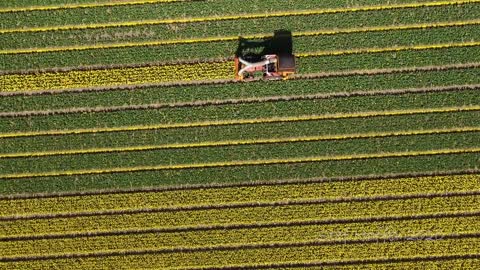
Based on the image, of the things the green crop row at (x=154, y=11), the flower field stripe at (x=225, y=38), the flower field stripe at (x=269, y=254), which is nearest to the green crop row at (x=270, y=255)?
the flower field stripe at (x=269, y=254)

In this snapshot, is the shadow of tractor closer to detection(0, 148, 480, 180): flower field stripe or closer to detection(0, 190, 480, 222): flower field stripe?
detection(0, 148, 480, 180): flower field stripe

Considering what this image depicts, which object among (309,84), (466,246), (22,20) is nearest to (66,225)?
(22,20)

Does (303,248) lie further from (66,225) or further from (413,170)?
(66,225)

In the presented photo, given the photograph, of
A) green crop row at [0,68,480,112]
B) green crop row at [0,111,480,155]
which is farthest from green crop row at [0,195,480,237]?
green crop row at [0,68,480,112]

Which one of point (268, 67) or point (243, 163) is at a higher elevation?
point (268, 67)

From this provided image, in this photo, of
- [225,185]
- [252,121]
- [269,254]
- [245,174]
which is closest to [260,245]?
[269,254]

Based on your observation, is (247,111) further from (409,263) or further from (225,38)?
→ (409,263)
